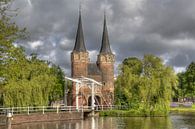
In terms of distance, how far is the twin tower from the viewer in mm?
54906

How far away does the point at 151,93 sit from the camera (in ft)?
135

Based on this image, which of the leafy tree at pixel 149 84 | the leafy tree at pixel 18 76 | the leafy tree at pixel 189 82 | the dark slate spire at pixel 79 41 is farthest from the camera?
the leafy tree at pixel 189 82

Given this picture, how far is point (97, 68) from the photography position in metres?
57.5

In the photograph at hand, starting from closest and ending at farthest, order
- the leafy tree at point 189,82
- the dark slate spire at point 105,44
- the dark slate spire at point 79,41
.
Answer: the dark slate spire at point 79,41
the dark slate spire at point 105,44
the leafy tree at point 189,82

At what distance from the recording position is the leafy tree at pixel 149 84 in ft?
134

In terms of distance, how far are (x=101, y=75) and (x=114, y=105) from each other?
6769 millimetres

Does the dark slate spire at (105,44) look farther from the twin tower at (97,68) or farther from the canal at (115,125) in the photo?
the canal at (115,125)

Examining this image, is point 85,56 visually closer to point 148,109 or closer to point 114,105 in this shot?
point 114,105

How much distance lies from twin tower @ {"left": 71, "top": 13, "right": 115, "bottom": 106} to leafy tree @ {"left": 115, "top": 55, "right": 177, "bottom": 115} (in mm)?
11731

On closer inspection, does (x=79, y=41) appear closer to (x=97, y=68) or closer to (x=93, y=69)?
(x=93, y=69)

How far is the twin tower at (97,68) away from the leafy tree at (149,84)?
38.5 feet

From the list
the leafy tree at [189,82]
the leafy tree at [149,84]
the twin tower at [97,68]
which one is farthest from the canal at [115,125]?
the leafy tree at [189,82]

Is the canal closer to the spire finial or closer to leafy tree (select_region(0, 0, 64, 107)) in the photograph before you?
leafy tree (select_region(0, 0, 64, 107))

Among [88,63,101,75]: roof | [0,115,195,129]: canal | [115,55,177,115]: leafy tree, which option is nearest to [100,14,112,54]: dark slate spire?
[88,63,101,75]: roof
